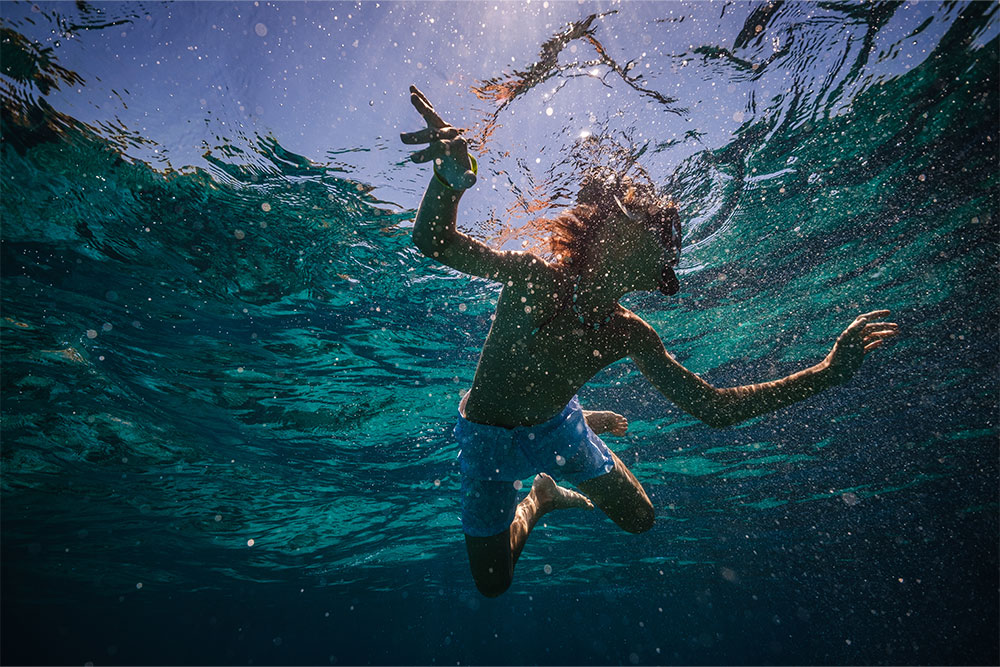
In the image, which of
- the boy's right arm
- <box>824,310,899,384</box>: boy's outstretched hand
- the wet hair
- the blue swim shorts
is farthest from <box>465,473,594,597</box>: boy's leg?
<box>824,310,899,384</box>: boy's outstretched hand

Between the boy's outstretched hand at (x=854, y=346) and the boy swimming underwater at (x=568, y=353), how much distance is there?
0.03 feet

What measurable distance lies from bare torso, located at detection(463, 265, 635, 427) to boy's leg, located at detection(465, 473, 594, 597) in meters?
1.50

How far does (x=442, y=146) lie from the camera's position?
2.93m

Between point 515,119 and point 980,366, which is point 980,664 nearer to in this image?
point 980,366

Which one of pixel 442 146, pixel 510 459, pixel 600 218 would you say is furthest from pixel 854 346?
pixel 442 146

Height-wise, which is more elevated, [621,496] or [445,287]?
[445,287]

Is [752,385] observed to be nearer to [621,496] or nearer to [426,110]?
[621,496]

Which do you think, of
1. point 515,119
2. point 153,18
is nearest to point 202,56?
point 153,18

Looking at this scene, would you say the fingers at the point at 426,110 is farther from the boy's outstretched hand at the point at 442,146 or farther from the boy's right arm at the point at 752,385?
the boy's right arm at the point at 752,385

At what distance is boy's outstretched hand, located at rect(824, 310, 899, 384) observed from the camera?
3.81m

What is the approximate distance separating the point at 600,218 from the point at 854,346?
2371 millimetres

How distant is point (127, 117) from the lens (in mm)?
6961

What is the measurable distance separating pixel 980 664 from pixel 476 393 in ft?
314

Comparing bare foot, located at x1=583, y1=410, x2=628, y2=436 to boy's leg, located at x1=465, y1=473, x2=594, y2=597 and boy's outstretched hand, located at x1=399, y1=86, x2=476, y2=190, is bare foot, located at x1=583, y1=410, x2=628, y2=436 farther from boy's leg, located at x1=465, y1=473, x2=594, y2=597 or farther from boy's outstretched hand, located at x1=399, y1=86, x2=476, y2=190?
boy's outstretched hand, located at x1=399, y1=86, x2=476, y2=190
